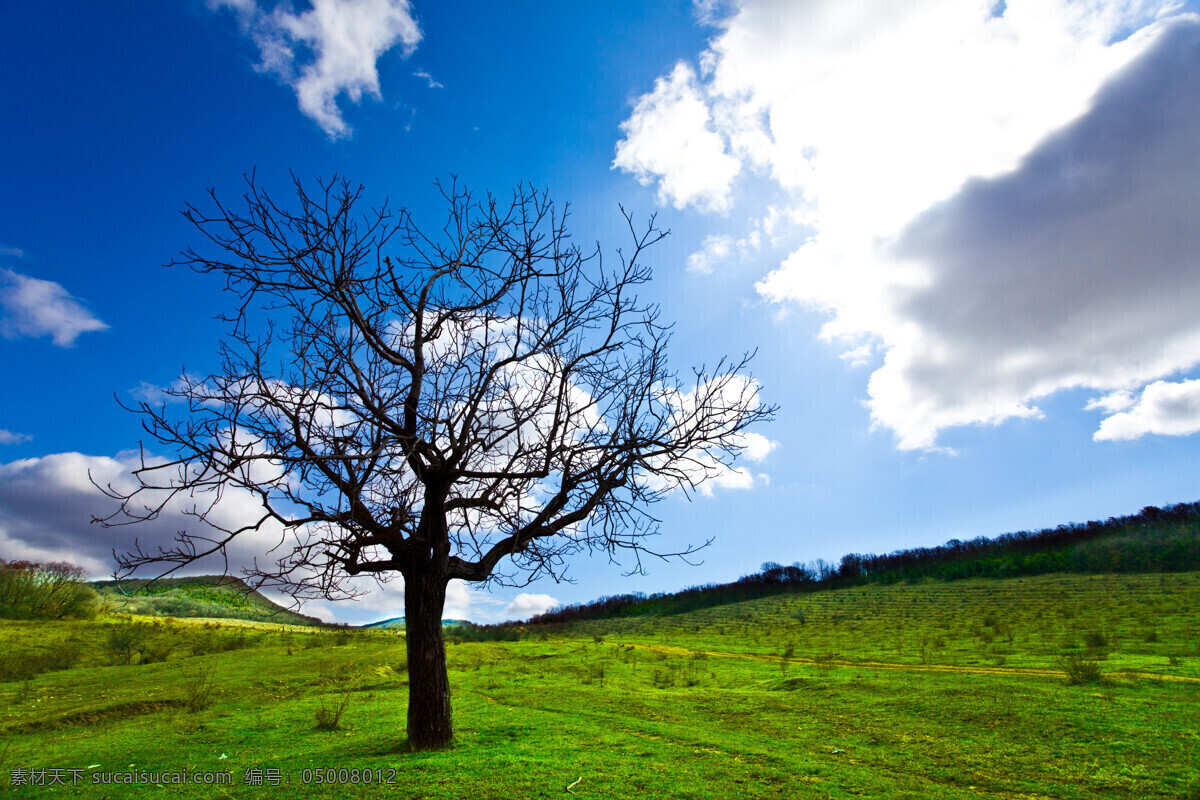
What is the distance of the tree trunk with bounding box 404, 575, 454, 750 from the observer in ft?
22.1

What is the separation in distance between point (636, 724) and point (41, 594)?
3918 centimetres

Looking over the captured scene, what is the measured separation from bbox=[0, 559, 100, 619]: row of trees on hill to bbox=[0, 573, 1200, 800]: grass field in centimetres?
1642

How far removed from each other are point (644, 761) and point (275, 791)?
3.49m

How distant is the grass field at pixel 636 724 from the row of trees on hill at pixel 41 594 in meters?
Result: 16.4

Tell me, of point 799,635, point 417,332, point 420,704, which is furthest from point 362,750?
point 799,635

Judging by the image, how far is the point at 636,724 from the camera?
8266 millimetres

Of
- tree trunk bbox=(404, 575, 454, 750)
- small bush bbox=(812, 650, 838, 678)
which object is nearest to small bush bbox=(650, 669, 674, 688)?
small bush bbox=(812, 650, 838, 678)

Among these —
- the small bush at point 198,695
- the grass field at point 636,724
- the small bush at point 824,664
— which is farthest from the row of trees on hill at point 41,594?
the small bush at point 824,664

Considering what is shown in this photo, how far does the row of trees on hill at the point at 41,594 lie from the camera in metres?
29.8

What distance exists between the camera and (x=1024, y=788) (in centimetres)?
535

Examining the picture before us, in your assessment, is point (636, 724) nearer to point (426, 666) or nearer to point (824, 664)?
point (426, 666)

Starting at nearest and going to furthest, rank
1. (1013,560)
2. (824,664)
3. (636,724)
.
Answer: (636,724)
(824,664)
(1013,560)

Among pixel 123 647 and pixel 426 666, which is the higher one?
pixel 123 647

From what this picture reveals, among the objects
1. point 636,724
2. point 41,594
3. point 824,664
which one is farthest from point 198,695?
point 41,594
